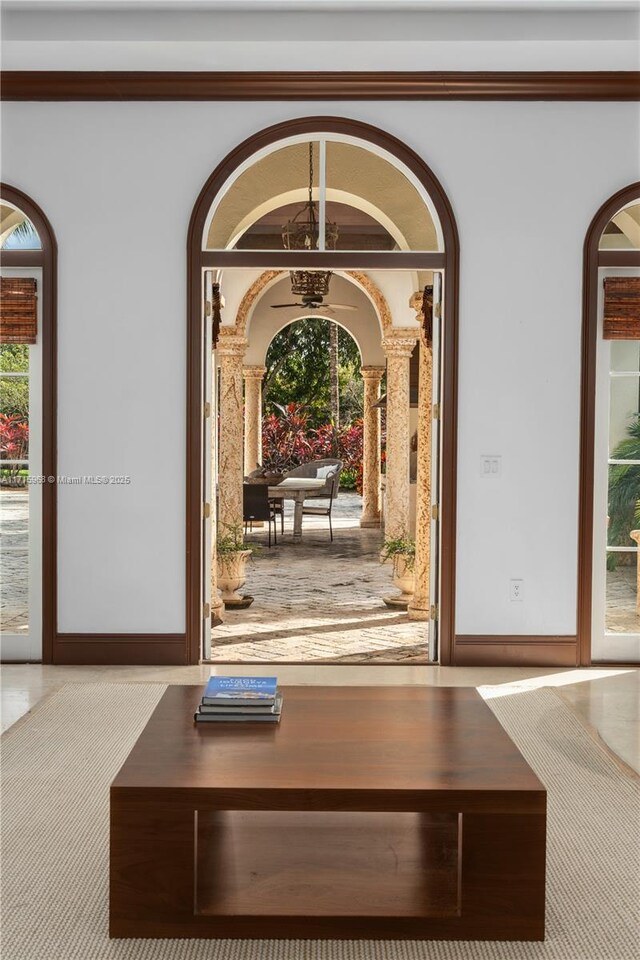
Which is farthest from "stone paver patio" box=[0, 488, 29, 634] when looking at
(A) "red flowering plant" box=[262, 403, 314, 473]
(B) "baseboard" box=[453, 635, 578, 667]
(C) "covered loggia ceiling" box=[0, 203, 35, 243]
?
(A) "red flowering plant" box=[262, 403, 314, 473]

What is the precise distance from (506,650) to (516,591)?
35 centimetres

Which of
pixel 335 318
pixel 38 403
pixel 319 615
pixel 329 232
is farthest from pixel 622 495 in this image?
pixel 335 318

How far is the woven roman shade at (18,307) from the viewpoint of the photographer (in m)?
5.51

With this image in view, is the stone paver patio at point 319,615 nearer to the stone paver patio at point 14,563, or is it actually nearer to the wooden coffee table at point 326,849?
the stone paver patio at point 14,563

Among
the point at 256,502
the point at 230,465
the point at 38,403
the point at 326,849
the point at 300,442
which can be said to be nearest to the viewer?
the point at 326,849

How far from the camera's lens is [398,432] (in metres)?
9.60

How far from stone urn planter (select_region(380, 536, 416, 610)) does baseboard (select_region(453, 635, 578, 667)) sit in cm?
202

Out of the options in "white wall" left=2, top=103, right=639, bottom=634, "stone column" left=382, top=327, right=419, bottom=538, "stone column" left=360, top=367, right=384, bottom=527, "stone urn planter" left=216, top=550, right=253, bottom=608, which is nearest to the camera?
"white wall" left=2, top=103, right=639, bottom=634

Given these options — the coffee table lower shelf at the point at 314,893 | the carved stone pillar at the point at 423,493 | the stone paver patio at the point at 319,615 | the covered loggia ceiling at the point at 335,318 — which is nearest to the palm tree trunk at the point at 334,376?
the covered loggia ceiling at the point at 335,318

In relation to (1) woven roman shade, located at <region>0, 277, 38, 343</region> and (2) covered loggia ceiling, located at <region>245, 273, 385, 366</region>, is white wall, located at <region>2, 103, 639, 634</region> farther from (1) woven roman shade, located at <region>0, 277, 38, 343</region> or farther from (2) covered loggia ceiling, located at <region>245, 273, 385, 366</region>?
(2) covered loggia ceiling, located at <region>245, 273, 385, 366</region>

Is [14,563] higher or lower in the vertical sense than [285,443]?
lower

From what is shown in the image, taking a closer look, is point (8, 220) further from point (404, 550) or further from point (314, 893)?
point (314, 893)

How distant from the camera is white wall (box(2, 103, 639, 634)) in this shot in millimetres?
5453

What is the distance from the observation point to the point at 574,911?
2.74m
